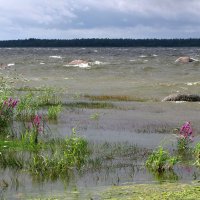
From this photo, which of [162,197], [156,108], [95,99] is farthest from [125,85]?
[162,197]

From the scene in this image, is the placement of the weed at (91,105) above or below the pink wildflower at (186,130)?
below

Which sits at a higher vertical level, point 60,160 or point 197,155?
point 60,160

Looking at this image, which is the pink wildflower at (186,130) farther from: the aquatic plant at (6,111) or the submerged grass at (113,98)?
the submerged grass at (113,98)

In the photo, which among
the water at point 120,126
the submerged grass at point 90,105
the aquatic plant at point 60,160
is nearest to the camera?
the water at point 120,126

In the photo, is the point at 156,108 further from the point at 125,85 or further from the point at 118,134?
the point at 125,85

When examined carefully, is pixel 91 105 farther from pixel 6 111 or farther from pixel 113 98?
pixel 6 111

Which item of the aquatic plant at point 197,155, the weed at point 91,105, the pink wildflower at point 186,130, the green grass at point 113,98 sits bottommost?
the green grass at point 113,98

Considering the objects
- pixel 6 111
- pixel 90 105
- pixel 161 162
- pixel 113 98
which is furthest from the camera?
pixel 113 98

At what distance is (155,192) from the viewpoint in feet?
31.1

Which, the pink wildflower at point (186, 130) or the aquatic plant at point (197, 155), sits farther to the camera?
the pink wildflower at point (186, 130)

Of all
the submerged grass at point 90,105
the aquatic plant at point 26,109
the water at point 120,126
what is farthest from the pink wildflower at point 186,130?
the submerged grass at point 90,105

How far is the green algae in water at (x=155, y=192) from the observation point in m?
9.11

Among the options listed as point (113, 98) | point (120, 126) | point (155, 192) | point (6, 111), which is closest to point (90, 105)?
point (113, 98)

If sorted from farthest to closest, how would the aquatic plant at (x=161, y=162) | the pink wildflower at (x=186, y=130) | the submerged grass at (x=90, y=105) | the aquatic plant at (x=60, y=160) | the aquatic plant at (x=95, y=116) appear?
the submerged grass at (x=90, y=105) → the aquatic plant at (x=95, y=116) → the pink wildflower at (x=186, y=130) → the aquatic plant at (x=161, y=162) → the aquatic plant at (x=60, y=160)
